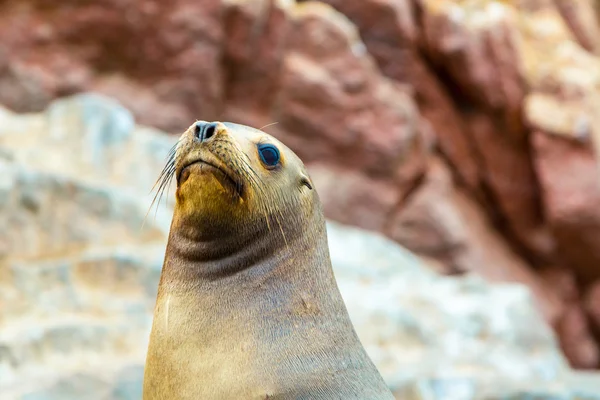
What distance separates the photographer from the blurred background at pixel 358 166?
4.60 metres

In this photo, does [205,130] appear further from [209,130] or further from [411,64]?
[411,64]

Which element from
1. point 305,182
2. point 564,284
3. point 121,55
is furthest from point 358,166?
point 305,182

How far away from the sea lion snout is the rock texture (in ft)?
6.34

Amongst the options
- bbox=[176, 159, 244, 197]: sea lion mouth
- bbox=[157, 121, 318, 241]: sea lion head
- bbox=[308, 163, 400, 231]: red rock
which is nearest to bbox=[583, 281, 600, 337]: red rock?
bbox=[308, 163, 400, 231]: red rock

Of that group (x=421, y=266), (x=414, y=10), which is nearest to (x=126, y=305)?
(x=421, y=266)

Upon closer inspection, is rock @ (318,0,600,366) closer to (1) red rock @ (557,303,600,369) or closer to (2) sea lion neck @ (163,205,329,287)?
(1) red rock @ (557,303,600,369)

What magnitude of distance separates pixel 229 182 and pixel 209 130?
19cm

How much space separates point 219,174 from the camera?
230 cm

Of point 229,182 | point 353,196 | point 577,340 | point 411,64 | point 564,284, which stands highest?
point 411,64

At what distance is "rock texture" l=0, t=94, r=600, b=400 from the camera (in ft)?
13.3

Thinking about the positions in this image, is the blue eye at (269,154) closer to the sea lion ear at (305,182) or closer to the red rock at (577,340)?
the sea lion ear at (305,182)

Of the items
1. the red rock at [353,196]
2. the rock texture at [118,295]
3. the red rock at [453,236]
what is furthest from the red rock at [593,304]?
the rock texture at [118,295]

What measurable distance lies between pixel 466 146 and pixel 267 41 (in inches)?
132

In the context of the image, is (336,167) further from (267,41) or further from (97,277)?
(97,277)
